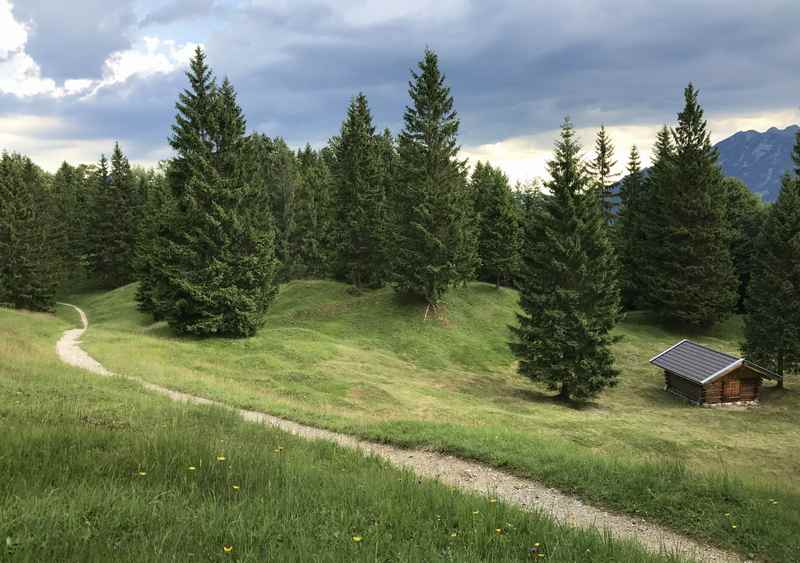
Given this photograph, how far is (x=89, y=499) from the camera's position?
524 centimetres

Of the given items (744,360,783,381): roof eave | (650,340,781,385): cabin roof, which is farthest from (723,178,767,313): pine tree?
(744,360,783,381): roof eave

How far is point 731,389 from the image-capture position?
3588 cm

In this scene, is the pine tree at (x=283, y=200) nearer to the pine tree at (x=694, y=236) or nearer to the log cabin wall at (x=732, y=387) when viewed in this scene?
the pine tree at (x=694, y=236)

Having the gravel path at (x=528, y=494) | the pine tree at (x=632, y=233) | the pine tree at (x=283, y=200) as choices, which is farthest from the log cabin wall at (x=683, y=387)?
the pine tree at (x=283, y=200)

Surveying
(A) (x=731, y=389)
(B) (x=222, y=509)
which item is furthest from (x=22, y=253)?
(A) (x=731, y=389)

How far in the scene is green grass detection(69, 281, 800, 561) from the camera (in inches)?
388

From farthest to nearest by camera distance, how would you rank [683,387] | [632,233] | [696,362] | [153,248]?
1. [632,233]
2. [153,248]
3. [683,387]
4. [696,362]

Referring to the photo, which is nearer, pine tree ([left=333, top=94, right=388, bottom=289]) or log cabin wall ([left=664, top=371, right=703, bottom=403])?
log cabin wall ([left=664, top=371, right=703, bottom=403])

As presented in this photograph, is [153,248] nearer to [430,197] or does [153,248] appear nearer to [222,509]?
[430,197]

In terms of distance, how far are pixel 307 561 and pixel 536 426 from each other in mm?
18891

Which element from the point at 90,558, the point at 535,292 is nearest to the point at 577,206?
the point at 535,292

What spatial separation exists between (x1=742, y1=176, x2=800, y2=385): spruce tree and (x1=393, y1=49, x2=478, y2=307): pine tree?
2335cm

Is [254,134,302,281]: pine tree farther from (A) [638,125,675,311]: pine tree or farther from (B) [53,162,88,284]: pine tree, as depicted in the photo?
(A) [638,125,675,311]: pine tree

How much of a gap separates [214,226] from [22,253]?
35022mm
